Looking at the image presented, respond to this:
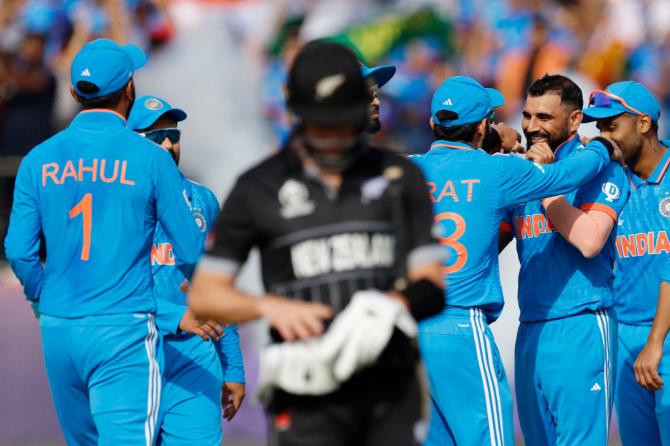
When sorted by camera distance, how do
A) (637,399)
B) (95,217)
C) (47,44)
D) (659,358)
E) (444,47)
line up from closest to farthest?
1. (95,217)
2. (659,358)
3. (637,399)
4. (47,44)
5. (444,47)

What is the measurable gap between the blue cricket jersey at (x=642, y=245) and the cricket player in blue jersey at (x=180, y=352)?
2.30m

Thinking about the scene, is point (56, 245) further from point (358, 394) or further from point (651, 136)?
point (651, 136)

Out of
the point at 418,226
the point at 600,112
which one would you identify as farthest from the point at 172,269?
the point at 418,226

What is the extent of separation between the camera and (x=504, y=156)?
582 centimetres

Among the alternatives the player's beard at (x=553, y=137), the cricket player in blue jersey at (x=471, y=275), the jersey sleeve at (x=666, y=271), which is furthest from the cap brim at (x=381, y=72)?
the jersey sleeve at (x=666, y=271)

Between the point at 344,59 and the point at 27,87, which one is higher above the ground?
the point at 344,59

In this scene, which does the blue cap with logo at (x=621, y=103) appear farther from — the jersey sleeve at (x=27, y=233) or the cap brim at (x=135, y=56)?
the jersey sleeve at (x=27, y=233)

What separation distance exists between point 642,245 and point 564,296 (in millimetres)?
625

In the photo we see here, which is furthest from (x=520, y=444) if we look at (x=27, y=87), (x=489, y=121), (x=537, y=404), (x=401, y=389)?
(x=401, y=389)

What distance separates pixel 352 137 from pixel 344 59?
0.90 ft

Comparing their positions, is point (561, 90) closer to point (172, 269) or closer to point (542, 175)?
point (542, 175)

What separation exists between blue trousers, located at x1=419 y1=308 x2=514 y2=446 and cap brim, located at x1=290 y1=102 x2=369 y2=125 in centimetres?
217

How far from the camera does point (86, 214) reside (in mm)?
5359

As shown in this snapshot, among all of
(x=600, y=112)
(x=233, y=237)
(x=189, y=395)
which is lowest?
(x=189, y=395)
